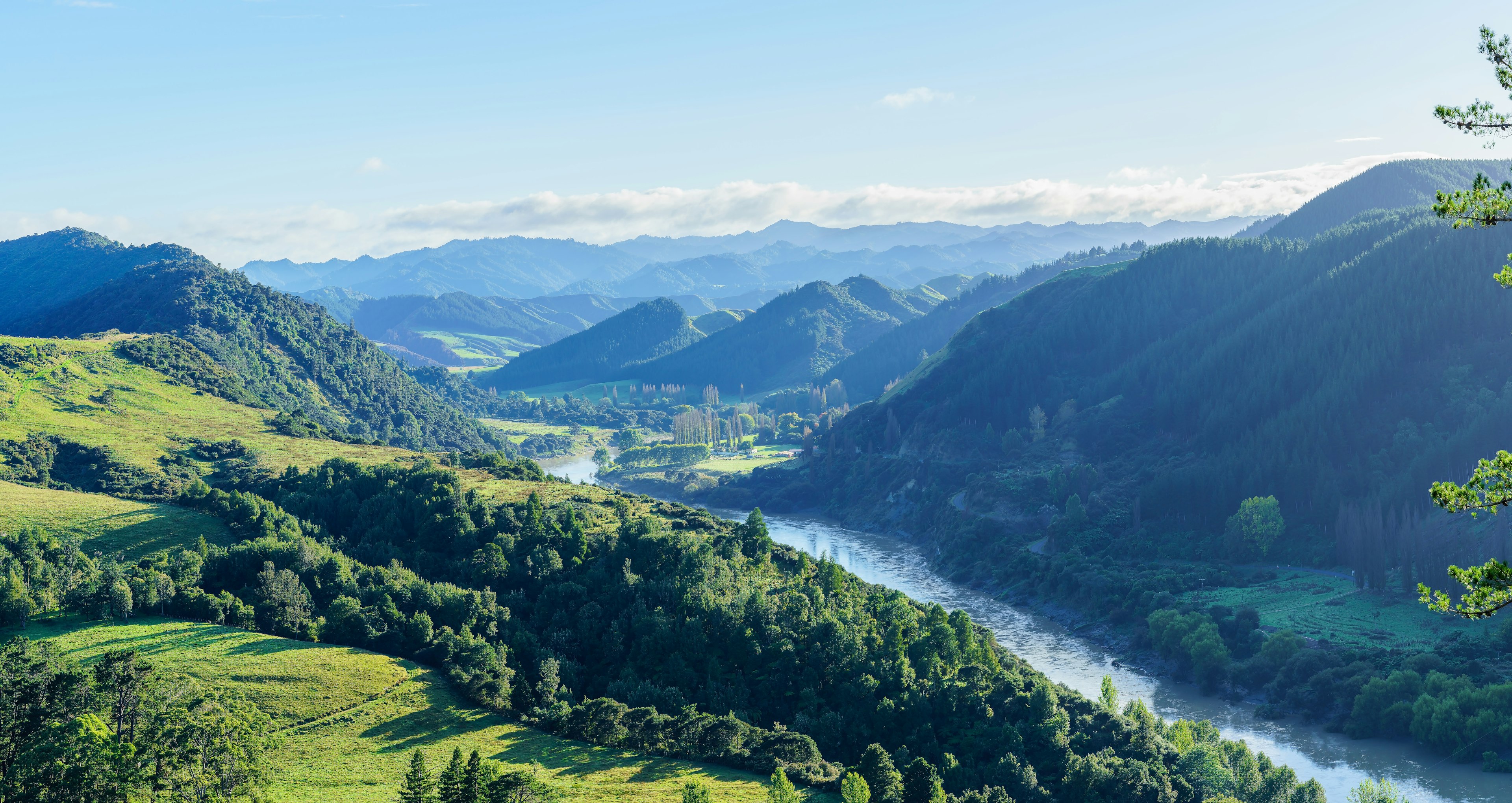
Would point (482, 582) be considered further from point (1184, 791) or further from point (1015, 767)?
point (1184, 791)

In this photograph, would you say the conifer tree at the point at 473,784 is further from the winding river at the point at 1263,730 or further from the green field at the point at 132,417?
the green field at the point at 132,417

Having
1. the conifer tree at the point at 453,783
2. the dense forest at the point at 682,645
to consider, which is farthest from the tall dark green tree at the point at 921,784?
the conifer tree at the point at 453,783

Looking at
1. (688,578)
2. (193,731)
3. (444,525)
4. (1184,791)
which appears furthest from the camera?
(444,525)

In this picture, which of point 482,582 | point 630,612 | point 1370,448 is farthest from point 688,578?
point 1370,448

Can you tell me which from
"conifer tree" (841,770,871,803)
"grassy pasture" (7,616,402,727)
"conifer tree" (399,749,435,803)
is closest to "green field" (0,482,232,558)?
"grassy pasture" (7,616,402,727)

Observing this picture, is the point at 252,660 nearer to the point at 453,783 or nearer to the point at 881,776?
the point at 453,783

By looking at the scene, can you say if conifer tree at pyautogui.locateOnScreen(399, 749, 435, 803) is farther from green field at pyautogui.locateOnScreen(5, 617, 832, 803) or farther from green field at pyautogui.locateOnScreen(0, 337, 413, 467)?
green field at pyautogui.locateOnScreen(0, 337, 413, 467)

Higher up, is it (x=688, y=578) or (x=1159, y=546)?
(x=688, y=578)
